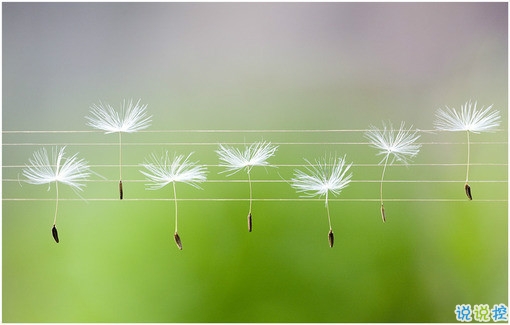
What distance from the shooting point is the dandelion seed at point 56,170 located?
1021mm

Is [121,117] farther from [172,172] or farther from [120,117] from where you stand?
[172,172]

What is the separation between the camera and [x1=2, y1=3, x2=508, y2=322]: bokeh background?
116 cm

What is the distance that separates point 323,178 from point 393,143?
183 millimetres

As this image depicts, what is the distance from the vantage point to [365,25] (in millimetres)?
1183

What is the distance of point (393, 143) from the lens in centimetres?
106

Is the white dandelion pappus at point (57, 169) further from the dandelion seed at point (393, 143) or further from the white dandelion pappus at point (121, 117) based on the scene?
the dandelion seed at point (393, 143)

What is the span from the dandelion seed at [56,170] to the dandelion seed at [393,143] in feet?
2.27

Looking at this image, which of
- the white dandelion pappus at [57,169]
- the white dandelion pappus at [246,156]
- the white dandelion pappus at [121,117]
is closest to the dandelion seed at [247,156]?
the white dandelion pappus at [246,156]

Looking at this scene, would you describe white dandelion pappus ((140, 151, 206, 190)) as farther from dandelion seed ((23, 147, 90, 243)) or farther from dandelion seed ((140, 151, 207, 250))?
dandelion seed ((23, 147, 90, 243))

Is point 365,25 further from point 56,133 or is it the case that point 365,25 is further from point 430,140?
point 56,133

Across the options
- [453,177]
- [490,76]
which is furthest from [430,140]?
[490,76]

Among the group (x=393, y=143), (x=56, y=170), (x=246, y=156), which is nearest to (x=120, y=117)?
(x=56, y=170)

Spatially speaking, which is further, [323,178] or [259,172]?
[259,172]

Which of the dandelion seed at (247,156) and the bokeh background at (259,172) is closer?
the dandelion seed at (247,156)
